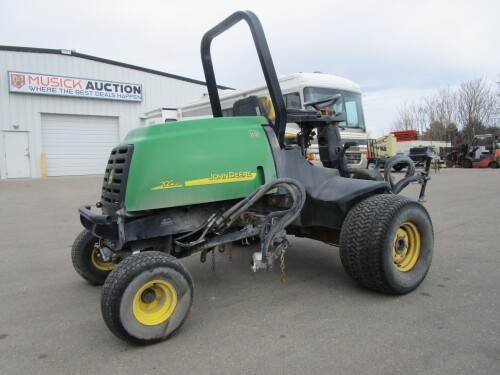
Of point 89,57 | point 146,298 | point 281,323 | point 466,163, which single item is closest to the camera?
point 146,298

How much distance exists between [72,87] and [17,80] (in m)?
2.45

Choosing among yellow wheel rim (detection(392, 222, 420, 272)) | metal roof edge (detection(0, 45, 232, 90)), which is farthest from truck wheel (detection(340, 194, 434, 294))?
metal roof edge (detection(0, 45, 232, 90))

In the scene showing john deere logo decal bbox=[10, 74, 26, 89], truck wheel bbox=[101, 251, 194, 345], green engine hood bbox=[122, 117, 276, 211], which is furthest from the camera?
john deere logo decal bbox=[10, 74, 26, 89]

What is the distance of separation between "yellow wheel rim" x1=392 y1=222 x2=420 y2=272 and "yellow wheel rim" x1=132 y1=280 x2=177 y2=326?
6.98 feet

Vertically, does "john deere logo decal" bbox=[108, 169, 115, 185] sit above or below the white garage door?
below

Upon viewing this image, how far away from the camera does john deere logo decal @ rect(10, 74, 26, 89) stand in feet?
64.7

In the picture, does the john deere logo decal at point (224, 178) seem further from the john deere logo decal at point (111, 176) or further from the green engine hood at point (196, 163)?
the john deere logo decal at point (111, 176)

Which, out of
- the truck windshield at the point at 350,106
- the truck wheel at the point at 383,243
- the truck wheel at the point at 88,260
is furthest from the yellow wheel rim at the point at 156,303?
the truck windshield at the point at 350,106

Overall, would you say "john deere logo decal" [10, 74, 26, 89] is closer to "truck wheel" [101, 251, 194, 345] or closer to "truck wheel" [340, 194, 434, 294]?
"truck wheel" [101, 251, 194, 345]

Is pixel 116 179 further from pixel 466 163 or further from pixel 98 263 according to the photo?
pixel 466 163

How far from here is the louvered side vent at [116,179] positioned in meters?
3.30

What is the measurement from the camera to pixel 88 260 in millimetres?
4375

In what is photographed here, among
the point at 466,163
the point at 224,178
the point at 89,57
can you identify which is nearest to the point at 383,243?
the point at 224,178

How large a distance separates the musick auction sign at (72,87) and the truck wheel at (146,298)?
2038 centimetres
